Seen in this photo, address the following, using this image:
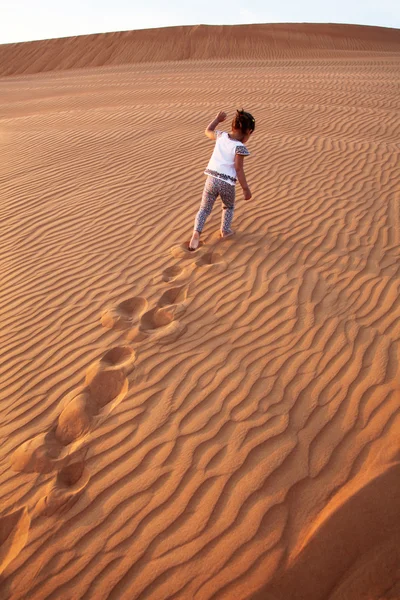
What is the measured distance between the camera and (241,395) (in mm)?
3303

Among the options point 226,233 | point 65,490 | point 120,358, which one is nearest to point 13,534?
point 65,490

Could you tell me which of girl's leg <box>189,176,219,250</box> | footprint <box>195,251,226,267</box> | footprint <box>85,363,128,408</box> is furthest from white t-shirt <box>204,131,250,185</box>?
footprint <box>85,363,128,408</box>

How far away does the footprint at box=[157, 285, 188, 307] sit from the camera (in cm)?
442

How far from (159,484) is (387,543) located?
→ 4.37 ft

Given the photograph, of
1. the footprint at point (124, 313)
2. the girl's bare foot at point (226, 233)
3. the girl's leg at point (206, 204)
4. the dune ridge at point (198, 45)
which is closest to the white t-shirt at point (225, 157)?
the girl's leg at point (206, 204)

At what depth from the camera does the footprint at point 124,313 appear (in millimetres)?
4145

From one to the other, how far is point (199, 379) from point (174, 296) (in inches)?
49.4

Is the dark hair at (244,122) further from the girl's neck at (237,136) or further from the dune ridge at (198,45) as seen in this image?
the dune ridge at (198,45)

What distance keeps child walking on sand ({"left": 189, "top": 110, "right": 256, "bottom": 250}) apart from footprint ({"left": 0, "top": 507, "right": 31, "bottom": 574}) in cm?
334

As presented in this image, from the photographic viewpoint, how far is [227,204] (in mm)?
4992

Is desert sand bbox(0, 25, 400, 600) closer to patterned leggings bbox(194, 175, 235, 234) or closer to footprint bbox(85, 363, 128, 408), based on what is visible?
footprint bbox(85, 363, 128, 408)

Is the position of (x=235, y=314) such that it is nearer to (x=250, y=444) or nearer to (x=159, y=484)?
(x=250, y=444)

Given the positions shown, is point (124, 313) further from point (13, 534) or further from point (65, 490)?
point (13, 534)

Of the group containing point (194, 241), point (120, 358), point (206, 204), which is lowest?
point (120, 358)
